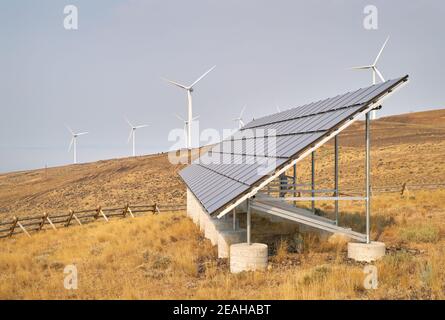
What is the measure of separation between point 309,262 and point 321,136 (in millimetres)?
4293

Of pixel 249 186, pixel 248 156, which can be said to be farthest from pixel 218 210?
pixel 248 156

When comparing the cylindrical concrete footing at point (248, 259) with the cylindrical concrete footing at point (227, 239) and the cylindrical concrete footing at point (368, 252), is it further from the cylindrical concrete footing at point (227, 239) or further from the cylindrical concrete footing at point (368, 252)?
the cylindrical concrete footing at point (368, 252)

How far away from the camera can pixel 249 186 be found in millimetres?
11797

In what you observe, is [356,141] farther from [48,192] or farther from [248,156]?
[248,156]

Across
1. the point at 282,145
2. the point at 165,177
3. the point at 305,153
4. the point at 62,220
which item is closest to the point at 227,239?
the point at 282,145

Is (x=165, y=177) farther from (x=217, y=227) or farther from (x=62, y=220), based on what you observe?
(x=217, y=227)

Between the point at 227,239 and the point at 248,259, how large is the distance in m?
2.21

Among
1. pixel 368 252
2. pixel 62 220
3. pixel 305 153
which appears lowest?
pixel 62 220

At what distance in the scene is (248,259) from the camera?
12344mm

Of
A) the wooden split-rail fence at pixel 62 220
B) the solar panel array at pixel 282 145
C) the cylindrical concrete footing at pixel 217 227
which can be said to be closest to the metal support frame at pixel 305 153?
the solar panel array at pixel 282 145

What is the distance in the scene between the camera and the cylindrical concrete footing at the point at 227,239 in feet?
47.3

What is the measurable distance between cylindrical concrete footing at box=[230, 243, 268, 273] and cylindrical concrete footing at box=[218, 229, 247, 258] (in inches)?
74.1
